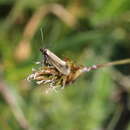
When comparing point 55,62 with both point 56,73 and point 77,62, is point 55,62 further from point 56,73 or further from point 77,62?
point 77,62

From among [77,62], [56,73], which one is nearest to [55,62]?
[56,73]

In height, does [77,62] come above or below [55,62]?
below

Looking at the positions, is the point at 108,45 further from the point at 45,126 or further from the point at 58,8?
the point at 45,126

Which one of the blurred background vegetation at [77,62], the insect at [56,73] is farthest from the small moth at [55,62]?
the blurred background vegetation at [77,62]

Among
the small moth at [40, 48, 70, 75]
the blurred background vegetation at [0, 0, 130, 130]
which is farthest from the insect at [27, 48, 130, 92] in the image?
the blurred background vegetation at [0, 0, 130, 130]

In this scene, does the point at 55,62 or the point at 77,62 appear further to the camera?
the point at 77,62

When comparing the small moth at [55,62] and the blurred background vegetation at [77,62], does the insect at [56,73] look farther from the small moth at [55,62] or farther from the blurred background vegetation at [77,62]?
the blurred background vegetation at [77,62]
